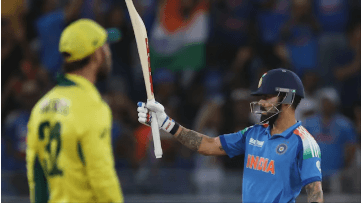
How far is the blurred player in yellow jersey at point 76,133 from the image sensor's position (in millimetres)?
3836

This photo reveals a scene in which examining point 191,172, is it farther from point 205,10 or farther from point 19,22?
Answer: point 19,22

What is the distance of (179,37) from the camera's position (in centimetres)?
991

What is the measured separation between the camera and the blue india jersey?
486 centimetres

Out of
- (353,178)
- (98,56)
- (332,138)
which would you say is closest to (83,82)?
(98,56)

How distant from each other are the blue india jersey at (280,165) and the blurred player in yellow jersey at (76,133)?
1.48m

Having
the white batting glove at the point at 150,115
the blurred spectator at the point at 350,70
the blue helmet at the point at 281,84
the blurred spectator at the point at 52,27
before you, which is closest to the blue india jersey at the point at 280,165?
the blue helmet at the point at 281,84

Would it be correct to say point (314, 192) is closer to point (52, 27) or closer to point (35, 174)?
point (35, 174)

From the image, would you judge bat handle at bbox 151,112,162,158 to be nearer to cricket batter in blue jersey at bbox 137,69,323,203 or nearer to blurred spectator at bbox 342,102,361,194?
cricket batter in blue jersey at bbox 137,69,323,203

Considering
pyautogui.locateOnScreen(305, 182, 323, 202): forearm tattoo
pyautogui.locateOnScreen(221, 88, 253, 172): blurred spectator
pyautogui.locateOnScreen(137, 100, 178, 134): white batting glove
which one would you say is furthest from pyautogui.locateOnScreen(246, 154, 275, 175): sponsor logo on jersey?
pyautogui.locateOnScreen(221, 88, 253, 172): blurred spectator

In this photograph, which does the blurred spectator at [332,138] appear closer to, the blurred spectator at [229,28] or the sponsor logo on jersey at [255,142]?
the blurred spectator at [229,28]

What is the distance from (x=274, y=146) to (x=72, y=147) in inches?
75.2

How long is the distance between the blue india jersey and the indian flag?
4.60m

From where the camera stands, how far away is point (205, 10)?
9.77m

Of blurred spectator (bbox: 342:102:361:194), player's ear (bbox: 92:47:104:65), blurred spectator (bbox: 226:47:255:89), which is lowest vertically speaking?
blurred spectator (bbox: 342:102:361:194)
